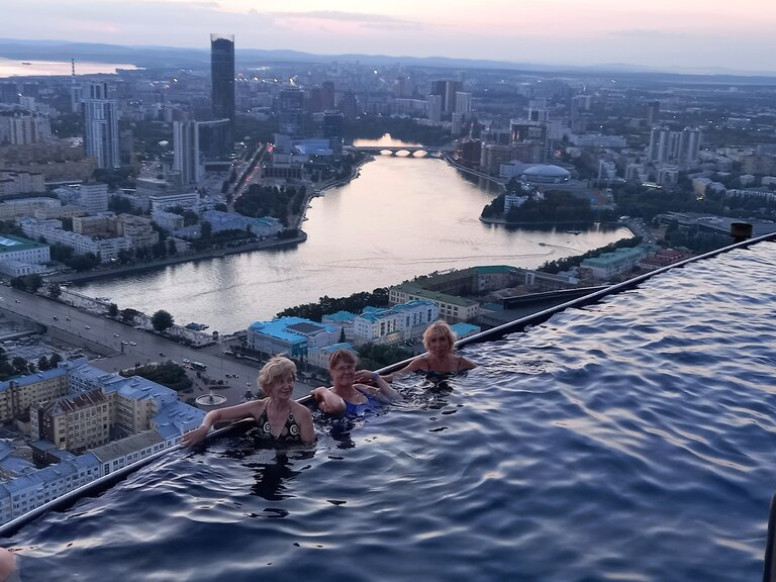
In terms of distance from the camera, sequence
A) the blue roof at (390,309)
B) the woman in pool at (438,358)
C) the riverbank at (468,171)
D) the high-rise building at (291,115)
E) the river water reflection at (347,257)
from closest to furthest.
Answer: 1. the woman in pool at (438,358)
2. the blue roof at (390,309)
3. the river water reflection at (347,257)
4. the riverbank at (468,171)
5. the high-rise building at (291,115)

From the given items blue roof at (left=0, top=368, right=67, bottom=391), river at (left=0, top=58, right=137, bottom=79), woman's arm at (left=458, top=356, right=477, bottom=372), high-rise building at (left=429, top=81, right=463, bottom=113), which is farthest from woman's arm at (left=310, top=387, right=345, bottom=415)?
river at (left=0, top=58, right=137, bottom=79)

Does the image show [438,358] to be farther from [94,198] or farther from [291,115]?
[291,115]

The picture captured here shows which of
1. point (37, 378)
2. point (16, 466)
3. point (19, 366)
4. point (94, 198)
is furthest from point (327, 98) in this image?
point (16, 466)

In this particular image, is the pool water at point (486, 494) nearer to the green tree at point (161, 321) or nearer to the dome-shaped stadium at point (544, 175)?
the green tree at point (161, 321)

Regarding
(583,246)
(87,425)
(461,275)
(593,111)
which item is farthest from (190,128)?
(593,111)

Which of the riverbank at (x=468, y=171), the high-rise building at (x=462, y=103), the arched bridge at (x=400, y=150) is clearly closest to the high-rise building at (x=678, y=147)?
the riverbank at (x=468, y=171)

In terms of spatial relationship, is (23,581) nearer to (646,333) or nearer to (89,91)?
(646,333)
